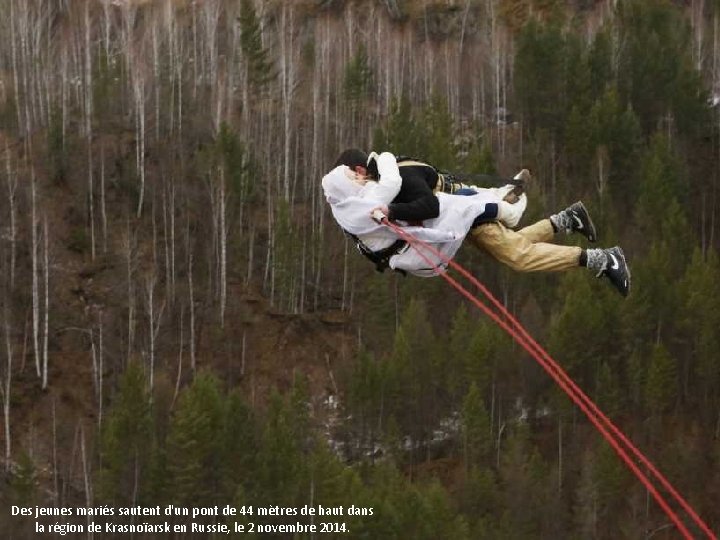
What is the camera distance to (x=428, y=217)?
8.40m

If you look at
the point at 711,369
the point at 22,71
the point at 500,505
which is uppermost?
the point at 22,71

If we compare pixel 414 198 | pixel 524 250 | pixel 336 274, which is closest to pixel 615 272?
pixel 524 250

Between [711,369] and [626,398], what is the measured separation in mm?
2612

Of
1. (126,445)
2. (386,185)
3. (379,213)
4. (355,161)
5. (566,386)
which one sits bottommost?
A: (126,445)

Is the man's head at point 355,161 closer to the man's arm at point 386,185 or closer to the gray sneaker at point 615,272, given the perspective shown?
the man's arm at point 386,185

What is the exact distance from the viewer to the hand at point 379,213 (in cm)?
825

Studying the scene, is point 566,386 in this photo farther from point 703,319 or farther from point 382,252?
point 703,319

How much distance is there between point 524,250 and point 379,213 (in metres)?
0.96

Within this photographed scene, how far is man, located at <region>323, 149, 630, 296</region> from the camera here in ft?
27.5

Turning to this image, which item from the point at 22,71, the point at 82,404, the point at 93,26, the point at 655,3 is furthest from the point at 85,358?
the point at 655,3

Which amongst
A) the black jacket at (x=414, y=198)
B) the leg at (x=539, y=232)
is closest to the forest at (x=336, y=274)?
the leg at (x=539, y=232)

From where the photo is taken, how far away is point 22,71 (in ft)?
160

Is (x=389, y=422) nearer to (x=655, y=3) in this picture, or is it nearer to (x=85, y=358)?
(x=85, y=358)

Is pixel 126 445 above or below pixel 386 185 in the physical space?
below
